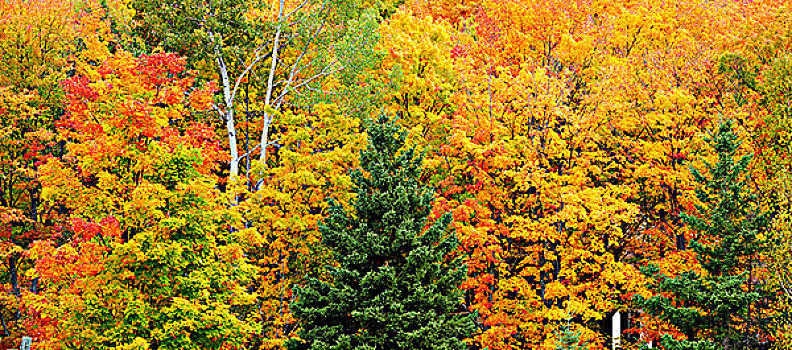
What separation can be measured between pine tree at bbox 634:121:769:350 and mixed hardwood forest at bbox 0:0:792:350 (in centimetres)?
7

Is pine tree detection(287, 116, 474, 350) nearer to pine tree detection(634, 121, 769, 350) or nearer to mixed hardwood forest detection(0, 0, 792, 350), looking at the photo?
mixed hardwood forest detection(0, 0, 792, 350)

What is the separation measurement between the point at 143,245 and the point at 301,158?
615 cm

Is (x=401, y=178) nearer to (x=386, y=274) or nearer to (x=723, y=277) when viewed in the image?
(x=386, y=274)

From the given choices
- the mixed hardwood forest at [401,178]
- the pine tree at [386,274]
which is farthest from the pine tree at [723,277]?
the pine tree at [386,274]

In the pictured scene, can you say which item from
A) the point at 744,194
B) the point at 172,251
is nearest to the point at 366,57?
the point at 172,251

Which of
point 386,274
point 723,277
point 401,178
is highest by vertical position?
point 401,178

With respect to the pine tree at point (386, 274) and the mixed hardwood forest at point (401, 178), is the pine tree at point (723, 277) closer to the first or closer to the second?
the mixed hardwood forest at point (401, 178)

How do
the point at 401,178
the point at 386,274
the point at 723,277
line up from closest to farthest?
1. the point at 386,274
2. the point at 723,277
3. the point at 401,178

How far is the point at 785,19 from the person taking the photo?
25562mm

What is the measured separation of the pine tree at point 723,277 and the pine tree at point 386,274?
5599mm

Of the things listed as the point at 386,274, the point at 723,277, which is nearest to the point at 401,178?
the point at 386,274

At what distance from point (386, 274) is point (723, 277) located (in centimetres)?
864

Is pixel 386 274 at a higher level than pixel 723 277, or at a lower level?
lower

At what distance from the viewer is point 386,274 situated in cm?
2038
